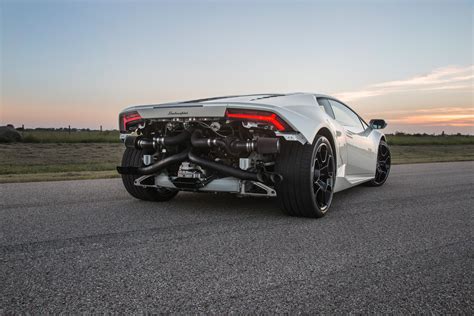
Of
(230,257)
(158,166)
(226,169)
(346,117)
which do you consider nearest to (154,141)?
(158,166)

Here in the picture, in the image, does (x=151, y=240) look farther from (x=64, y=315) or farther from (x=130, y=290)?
(x=64, y=315)

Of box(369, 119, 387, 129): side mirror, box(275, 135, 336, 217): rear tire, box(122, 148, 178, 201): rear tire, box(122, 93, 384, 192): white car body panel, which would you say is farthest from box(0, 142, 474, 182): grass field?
box(275, 135, 336, 217): rear tire

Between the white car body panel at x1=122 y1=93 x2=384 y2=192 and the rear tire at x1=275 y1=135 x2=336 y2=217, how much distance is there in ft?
0.51

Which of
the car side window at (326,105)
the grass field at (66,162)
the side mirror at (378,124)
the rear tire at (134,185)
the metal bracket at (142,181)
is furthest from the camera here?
the grass field at (66,162)

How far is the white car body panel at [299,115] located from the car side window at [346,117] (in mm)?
130

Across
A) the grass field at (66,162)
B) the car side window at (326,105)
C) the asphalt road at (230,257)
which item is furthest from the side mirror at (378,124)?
the grass field at (66,162)

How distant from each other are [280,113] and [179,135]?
1.12 meters

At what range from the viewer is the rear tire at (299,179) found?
14.1 feet

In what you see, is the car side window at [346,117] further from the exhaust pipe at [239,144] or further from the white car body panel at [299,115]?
the exhaust pipe at [239,144]

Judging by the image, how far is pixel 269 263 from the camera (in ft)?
9.69

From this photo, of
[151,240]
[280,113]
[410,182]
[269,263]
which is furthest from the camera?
[410,182]

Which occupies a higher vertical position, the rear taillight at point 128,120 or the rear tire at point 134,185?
the rear taillight at point 128,120

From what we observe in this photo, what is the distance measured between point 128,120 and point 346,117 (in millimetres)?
3075

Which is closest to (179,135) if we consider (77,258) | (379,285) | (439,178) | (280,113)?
(280,113)
